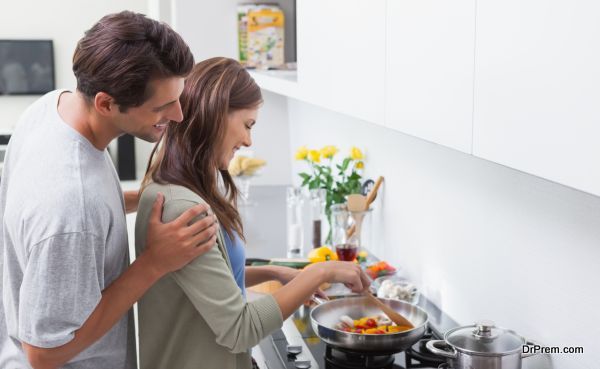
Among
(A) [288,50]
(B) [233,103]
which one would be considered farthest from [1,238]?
(A) [288,50]

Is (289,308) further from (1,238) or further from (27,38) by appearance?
(27,38)

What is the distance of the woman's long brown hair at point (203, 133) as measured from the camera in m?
1.52

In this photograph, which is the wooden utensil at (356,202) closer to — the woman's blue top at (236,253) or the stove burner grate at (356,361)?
the stove burner grate at (356,361)

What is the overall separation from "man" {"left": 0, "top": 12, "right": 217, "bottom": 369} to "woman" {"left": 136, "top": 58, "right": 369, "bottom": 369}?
A: 97mm

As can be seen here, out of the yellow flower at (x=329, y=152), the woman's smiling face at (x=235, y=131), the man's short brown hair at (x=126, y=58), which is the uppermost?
the man's short brown hair at (x=126, y=58)

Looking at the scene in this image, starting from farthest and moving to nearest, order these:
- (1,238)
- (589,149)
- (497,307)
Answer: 1. (497,307)
2. (1,238)
3. (589,149)

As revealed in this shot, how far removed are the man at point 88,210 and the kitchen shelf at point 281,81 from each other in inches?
40.6

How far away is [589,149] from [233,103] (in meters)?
0.79

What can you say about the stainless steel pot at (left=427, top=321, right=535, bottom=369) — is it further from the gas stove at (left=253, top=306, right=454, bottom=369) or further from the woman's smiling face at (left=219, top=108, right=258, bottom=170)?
the woman's smiling face at (left=219, top=108, right=258, bottom=170)

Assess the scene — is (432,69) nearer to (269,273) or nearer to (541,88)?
(541,88)

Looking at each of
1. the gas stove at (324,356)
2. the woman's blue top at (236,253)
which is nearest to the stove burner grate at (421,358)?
the gas stove at (324,356)

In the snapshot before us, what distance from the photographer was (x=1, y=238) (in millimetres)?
1490

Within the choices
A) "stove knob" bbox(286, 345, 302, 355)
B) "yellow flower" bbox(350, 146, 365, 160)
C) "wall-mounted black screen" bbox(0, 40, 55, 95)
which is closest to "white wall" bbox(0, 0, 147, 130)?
"wall-mounted black screen" bbox(0, 40, 55, 95)

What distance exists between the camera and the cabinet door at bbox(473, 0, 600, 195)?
0.90 m
